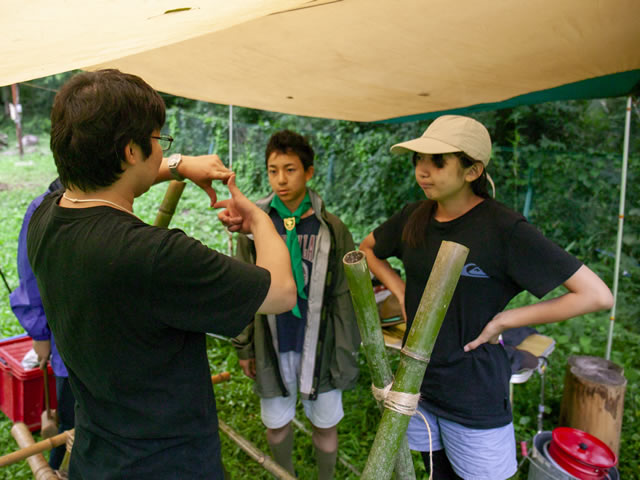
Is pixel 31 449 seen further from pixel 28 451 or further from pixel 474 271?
pixel 474 271

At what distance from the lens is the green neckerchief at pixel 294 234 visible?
7.77 feet

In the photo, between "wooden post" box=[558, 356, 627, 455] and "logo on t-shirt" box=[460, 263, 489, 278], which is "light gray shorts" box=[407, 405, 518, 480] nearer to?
"logo on t-shirt" box=[460, 263, 489, 278]

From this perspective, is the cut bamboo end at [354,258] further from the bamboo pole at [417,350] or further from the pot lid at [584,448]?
the pot lid at [584,448]

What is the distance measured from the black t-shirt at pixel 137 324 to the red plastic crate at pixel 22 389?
5.95 feet

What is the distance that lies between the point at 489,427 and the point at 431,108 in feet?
8.64

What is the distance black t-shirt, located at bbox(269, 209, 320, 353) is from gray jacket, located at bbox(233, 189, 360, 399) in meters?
0.03

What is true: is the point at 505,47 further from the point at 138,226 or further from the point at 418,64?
the point at 138,226

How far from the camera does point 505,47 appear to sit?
7.00 ft

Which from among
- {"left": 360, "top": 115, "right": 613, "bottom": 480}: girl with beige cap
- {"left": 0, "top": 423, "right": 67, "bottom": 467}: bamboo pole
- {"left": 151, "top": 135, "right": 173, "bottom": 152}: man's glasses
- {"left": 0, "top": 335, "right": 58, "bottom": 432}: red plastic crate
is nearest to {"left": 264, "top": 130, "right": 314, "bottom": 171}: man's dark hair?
{"left": 360, "top": 115, "right": 613, "bottom": 480}: girl with beige cap

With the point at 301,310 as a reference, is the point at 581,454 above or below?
below

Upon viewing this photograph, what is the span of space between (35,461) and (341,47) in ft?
7.33

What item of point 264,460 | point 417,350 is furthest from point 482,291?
point 264,460

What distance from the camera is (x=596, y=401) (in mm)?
3000

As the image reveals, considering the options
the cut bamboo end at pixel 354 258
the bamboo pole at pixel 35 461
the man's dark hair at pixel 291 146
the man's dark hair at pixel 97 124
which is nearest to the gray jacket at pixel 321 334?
the man's dark hair at pixel 291 146
